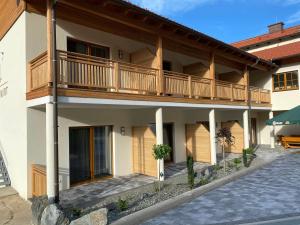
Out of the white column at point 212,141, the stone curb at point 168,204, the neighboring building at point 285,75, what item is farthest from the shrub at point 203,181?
the neighboring building at point 285,75

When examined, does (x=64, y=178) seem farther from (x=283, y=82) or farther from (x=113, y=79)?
(x=283, y=82)

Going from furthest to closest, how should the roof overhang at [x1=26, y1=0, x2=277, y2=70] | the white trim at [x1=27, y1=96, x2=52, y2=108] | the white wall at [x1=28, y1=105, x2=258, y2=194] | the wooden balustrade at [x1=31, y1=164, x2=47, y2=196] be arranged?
the white wall at [x1=28, y1=105, x2=258, y2=194] → the roof overhang at [x1=26, y1=0, x2=277, y2=70] → the wooden balustrade at [x1=31, y1=164, x2=47, y2=196] → the white trim at [x1=27, y1=96, x2=52, y2=108]

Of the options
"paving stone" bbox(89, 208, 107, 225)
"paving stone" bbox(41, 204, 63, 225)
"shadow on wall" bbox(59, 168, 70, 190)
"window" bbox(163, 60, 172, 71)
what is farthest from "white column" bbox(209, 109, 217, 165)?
"paving stone" bbox(41, 204, 63, 225)

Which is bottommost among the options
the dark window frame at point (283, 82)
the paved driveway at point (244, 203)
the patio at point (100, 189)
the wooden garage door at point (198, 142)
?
the paved driveway at point (244, 203)

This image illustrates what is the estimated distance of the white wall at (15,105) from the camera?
9789 millimetres

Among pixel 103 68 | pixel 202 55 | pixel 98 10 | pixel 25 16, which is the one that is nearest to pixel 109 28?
pixel 98 10

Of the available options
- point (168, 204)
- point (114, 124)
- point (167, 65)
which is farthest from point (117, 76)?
point (167, 65)

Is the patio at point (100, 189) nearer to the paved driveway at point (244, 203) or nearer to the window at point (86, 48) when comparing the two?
the paved driveway at point (244, 203)

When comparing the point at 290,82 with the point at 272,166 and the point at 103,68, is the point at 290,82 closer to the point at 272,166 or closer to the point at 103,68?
the point at 272,166

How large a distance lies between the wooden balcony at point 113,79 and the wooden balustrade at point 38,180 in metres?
2.58

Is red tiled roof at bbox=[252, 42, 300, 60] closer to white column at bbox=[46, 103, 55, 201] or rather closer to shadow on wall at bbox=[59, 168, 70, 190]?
shadow on wall at bbox=[59, 168, 70, 190]

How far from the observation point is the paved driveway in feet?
24.6

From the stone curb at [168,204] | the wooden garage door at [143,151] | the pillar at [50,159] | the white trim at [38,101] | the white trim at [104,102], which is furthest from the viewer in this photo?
the wooden garage door at [143,151]

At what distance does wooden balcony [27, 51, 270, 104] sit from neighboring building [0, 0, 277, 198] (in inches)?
1.4
